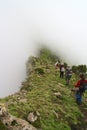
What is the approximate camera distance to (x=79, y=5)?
196m

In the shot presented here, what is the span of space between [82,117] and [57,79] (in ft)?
41.6

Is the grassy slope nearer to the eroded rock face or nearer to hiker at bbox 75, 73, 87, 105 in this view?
hiker at bbox 75, 73, 87, 105

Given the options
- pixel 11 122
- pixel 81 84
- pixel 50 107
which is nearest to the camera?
pixel 11 122

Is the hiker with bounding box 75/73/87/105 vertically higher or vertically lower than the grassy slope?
higher

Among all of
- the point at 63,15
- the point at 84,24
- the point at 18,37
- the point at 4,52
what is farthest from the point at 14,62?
the point at 63,15

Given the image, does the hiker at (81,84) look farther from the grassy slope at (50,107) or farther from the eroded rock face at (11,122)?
the eroded rock face at (11,122)

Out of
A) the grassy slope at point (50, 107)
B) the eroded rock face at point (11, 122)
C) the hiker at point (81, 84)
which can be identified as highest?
the hiker at point (81, 84)

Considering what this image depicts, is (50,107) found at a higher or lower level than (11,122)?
higher

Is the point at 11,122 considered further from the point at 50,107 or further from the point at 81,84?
the point at 81,84

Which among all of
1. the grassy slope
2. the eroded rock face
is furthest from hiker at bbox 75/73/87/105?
the eroded rock face

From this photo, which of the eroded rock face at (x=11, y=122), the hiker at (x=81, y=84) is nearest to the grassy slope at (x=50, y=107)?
the hiker at (x=81, y=84)

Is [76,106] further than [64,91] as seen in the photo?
No

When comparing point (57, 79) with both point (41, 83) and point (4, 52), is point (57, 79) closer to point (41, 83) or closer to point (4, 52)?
point (41, 83)

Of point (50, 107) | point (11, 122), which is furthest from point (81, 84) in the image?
point (11, 122)
